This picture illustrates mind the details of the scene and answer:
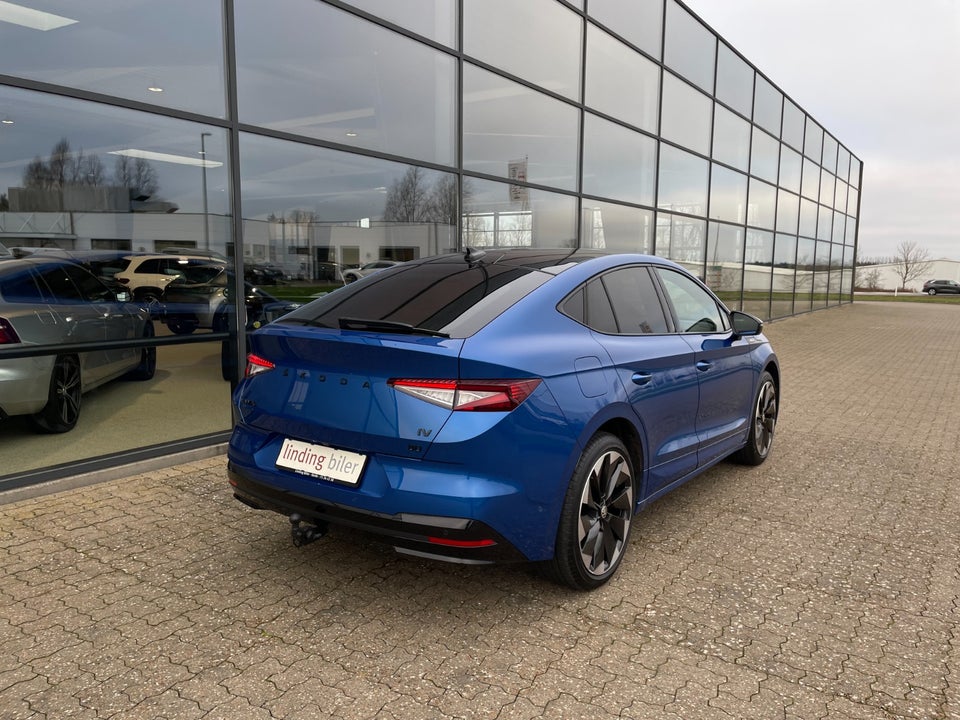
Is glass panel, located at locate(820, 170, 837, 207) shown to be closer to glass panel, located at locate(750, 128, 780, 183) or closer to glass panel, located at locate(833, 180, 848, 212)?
glass panel, located at locate(833, 180, 848, 212)

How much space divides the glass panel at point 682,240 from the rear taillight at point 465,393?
11.2 metres

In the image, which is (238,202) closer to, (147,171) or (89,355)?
(147,171)

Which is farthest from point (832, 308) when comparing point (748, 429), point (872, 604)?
point (872, 604)

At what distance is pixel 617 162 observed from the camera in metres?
11.4

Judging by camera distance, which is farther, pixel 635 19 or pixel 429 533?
pixel 635 19

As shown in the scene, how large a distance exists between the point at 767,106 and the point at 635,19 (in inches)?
329

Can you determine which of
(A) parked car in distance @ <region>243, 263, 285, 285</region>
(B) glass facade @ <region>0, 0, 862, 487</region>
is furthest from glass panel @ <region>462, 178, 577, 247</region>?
(A) parked car in distance @ <region>243, 263, 285, 285</region>

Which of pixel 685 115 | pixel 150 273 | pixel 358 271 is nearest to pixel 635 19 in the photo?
pixel 685 115

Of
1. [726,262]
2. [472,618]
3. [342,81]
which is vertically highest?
[342,81]

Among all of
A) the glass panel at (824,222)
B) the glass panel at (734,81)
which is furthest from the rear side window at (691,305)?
the glass panel at (824,222)

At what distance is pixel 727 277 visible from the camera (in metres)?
16.3

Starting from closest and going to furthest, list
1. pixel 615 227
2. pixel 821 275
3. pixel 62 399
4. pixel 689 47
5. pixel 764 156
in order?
pixel 62 399
pixel 615 227
pixel 689 47
pixel 764 156
pixel 821 275

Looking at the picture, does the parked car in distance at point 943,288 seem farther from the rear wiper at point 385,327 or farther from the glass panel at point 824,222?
the rear wiper at point 385,327

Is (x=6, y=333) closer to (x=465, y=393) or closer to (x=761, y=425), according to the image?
(x=465, y=393)
